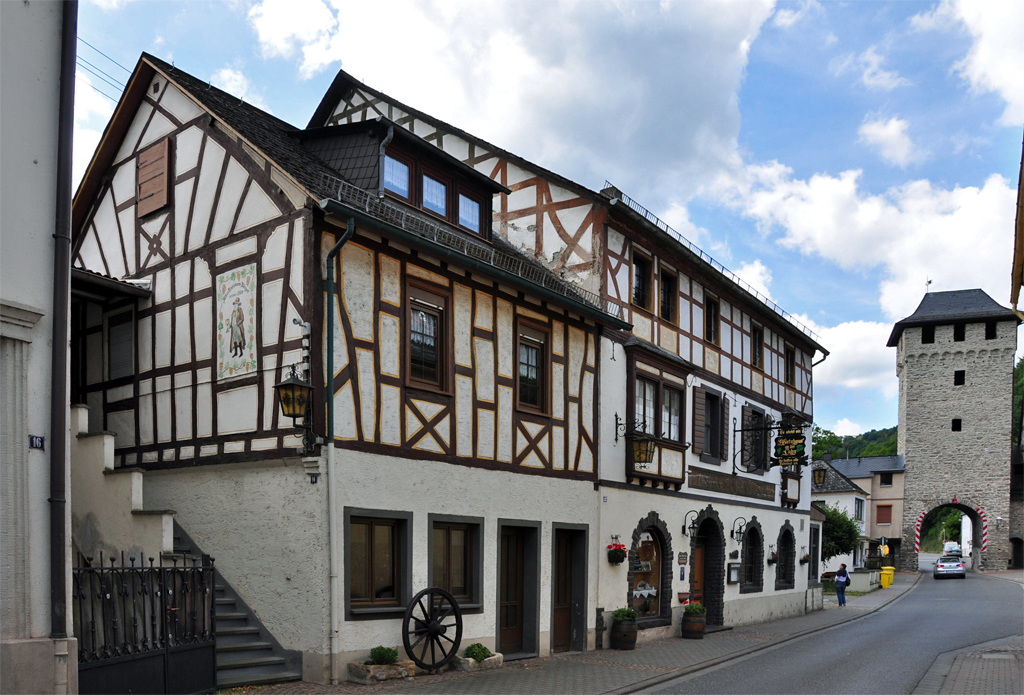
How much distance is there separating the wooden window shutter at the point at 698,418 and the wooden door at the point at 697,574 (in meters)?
2.38

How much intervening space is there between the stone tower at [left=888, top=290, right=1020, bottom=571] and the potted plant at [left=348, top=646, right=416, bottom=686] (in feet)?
184

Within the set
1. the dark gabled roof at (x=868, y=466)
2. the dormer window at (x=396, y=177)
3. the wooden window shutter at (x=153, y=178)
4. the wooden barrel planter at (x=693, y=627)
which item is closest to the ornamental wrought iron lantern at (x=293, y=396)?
the dormer window at (x=396, y=177)

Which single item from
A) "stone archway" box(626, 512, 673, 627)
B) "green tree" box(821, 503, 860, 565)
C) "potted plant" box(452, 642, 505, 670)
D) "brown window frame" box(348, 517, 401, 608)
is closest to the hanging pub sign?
"stone archway" box(626, 512, 673, 627)

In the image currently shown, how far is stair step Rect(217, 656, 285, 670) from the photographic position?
35.8 ft

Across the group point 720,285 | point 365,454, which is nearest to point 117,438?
point 365,454

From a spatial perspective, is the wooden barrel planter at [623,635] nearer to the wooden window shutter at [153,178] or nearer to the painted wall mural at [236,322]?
the painted wall mural at [236,322]

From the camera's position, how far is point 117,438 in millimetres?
14695

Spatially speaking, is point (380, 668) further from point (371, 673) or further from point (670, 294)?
point (670, 294)

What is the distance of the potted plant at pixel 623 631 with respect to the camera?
17.2 meters

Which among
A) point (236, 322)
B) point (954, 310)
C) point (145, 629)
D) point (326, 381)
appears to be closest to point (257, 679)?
point (145, 629)

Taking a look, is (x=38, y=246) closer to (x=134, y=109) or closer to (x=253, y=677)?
(x=253, y=677)

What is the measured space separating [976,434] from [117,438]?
57.7m

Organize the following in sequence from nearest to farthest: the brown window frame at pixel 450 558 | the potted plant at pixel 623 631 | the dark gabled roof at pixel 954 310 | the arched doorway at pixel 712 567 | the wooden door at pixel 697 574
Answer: the brown window frame at pixel 450 558
the potted plant at pixel 623 631
the wooden door at pixel 697 574
the arched doorway at pixel 712 567
the dark gabled roof at pixel 954 310

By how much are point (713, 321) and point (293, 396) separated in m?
14.6
